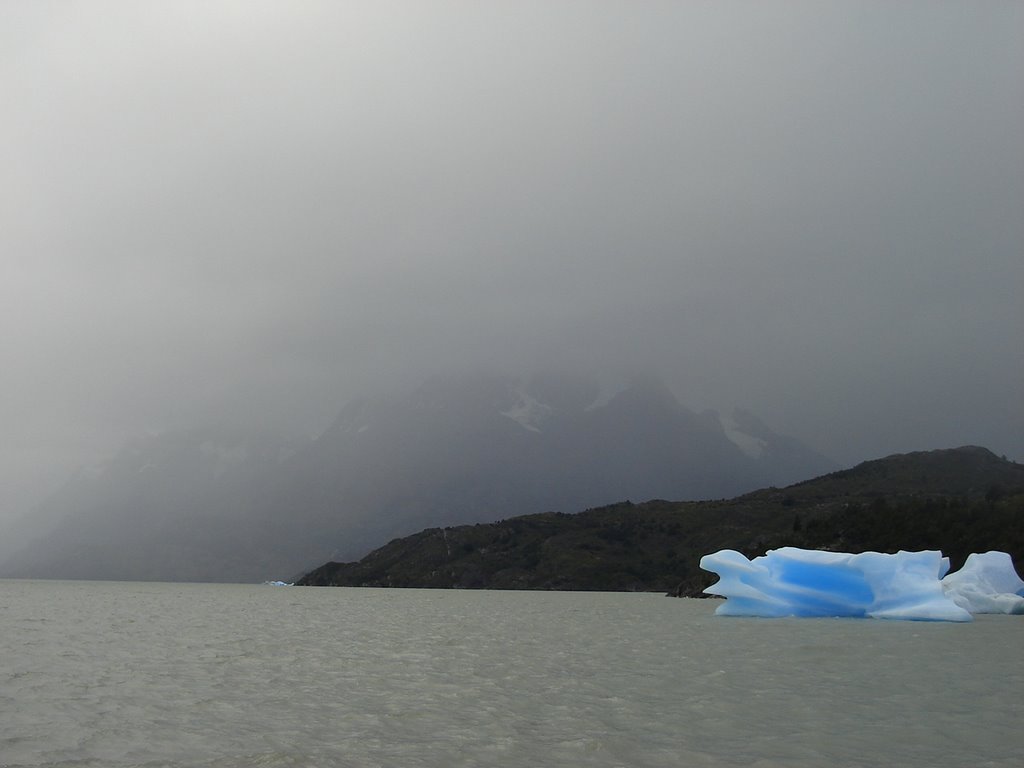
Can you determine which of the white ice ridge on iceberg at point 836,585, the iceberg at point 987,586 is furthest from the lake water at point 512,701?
the iceberg at point 987,586

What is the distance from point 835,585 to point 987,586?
21.6 m

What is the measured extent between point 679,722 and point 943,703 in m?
7.66

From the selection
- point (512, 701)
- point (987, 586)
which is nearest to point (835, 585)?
point (987, 586)

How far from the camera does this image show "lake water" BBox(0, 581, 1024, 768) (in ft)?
51.8

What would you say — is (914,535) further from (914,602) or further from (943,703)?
(943,703)

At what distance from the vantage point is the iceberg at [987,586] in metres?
69.4

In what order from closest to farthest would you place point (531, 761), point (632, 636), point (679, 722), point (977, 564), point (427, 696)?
point (531, 761)
point (679, 722)
point (427, 696)
point (632, 636)
point (977, 564)

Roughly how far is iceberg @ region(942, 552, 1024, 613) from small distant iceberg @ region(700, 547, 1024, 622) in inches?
256

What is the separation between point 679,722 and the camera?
1883 cm

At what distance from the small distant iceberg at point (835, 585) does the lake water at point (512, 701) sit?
13387 millimetres

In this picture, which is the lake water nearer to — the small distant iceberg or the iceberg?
the small distant iceberg

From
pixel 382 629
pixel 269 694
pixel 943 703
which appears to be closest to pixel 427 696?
pixel 269 694

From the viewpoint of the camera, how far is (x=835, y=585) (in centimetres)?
5866

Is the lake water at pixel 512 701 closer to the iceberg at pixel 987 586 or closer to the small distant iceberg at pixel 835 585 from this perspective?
the small distant iceberg at pixel 835 585
